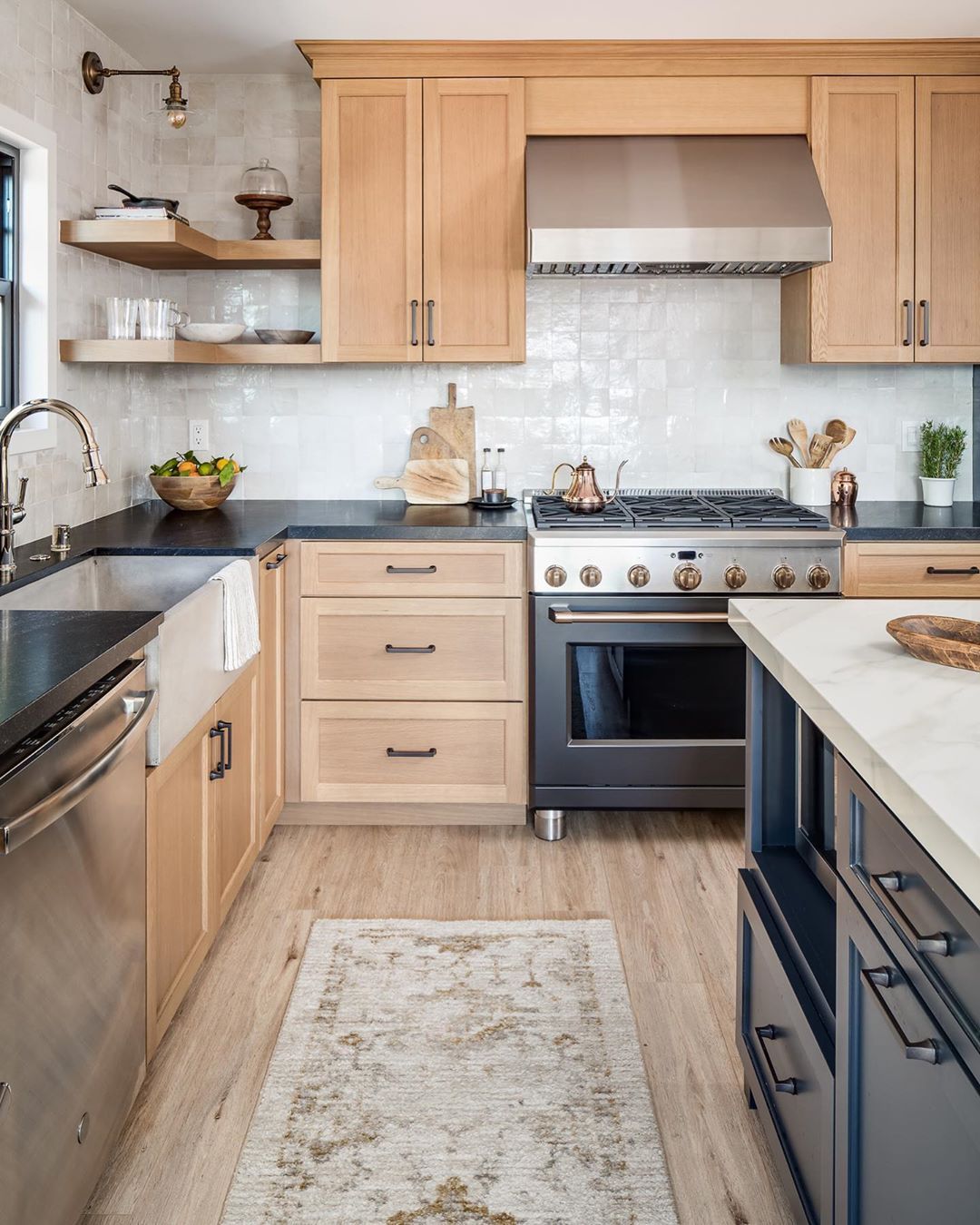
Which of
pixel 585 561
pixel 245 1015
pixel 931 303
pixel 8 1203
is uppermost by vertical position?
pixel 931 303

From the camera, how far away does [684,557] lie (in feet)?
11.2

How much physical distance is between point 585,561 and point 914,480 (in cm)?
145

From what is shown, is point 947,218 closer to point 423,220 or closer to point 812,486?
point 812,486

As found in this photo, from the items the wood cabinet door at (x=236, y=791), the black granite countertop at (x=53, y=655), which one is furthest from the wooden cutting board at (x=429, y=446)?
the black granite countertop at (x=53, y=655)

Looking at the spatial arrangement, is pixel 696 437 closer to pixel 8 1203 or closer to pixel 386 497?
pixel 386 497

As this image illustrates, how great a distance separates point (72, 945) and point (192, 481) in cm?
221

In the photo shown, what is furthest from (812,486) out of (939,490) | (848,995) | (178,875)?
(848,995)

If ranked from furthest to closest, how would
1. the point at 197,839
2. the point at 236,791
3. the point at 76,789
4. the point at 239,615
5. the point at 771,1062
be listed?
the point at 236,791
the point at 239,615
the point at 197,839
the point at 771,1062
the point at 76,789

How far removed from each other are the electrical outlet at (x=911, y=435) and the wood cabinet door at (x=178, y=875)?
2.69m

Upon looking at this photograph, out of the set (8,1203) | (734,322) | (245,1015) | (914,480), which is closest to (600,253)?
(734,322)

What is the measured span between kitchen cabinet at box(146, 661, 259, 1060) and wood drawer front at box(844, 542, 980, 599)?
1.77 m

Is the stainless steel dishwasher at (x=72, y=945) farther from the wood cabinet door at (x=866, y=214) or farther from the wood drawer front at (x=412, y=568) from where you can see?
the wood cabinet door at (x=866, y=214)

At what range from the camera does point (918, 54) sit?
3.61 meters

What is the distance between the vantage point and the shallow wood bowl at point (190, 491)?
3641 mm
